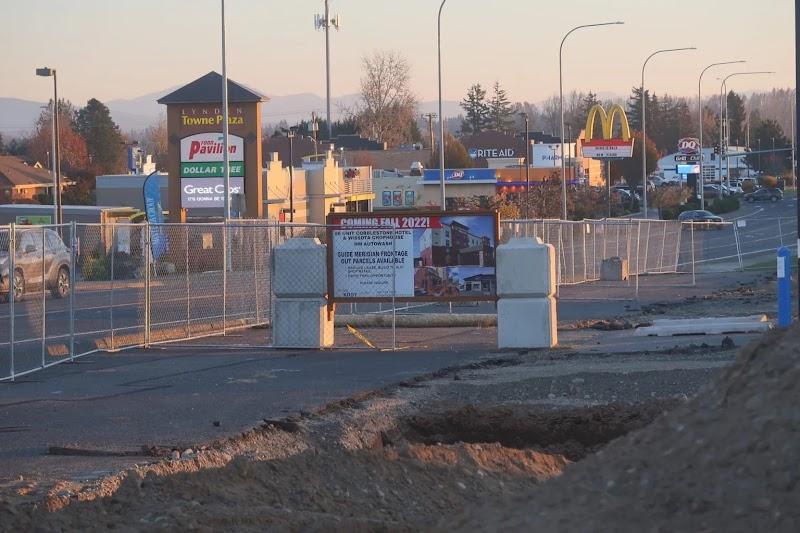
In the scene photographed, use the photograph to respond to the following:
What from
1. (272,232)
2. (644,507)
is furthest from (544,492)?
(272,232)

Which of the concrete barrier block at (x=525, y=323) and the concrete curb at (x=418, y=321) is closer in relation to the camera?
the concrete barrier block at (x=525, y=323)

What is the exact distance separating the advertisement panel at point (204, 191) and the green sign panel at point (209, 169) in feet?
0.61

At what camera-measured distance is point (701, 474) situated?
5.04 metres

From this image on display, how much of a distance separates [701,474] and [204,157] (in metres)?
48.2

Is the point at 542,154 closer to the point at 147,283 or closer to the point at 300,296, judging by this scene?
the point at 147,283

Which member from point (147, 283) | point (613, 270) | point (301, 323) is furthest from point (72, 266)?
point (613, 270)

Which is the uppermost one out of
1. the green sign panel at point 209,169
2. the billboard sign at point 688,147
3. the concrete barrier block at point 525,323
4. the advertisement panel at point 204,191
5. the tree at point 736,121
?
the tree at point 736,121

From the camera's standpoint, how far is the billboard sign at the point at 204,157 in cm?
5128

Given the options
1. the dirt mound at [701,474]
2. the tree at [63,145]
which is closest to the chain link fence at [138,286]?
the dirt mound at [701,474]

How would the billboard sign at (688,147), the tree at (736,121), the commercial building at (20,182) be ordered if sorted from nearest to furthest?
the commercial building at (20,182)
the billboard sign at (688,147)
the tree at (736,121)

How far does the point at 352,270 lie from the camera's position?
1792 centimetres

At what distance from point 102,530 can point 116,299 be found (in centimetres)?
1863

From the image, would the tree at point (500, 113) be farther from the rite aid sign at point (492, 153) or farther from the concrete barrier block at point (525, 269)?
the concrete barrier block at point (525, 269)

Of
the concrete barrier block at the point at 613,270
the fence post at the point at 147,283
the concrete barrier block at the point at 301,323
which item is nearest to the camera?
the concrete barrier block at the point at 301,323
